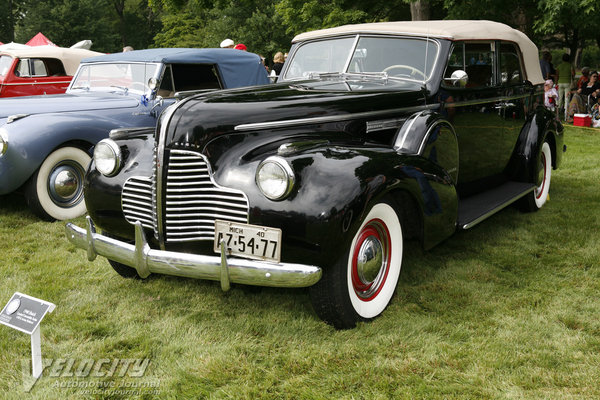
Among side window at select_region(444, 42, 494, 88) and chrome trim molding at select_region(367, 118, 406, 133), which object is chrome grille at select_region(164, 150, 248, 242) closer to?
chrome trim molding at select_region(367, 118, 406, 133)

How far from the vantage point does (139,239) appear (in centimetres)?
288

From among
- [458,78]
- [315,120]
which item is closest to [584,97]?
[458,78]

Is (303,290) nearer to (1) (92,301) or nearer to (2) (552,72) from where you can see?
(1) (92,301)

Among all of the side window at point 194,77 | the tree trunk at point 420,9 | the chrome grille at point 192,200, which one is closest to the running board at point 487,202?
the chrome grille at point 192,200

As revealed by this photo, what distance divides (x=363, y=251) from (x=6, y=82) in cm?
864

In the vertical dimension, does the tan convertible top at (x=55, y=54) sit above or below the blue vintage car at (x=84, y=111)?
above

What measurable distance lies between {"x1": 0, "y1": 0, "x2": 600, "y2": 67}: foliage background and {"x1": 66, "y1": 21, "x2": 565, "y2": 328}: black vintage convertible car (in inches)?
310

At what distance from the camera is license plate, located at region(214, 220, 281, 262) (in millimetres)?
2648

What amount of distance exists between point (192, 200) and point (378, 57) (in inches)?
Result: 84.0

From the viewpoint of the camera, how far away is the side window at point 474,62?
4.21 metres

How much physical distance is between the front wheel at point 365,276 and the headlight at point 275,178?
1.55ft

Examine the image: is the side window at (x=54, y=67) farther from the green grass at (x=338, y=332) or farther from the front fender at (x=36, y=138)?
the green grass at (x=338, y=332)

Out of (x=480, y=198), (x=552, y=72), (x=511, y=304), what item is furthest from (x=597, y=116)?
(x=511, y=304)

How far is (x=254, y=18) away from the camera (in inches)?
1323
